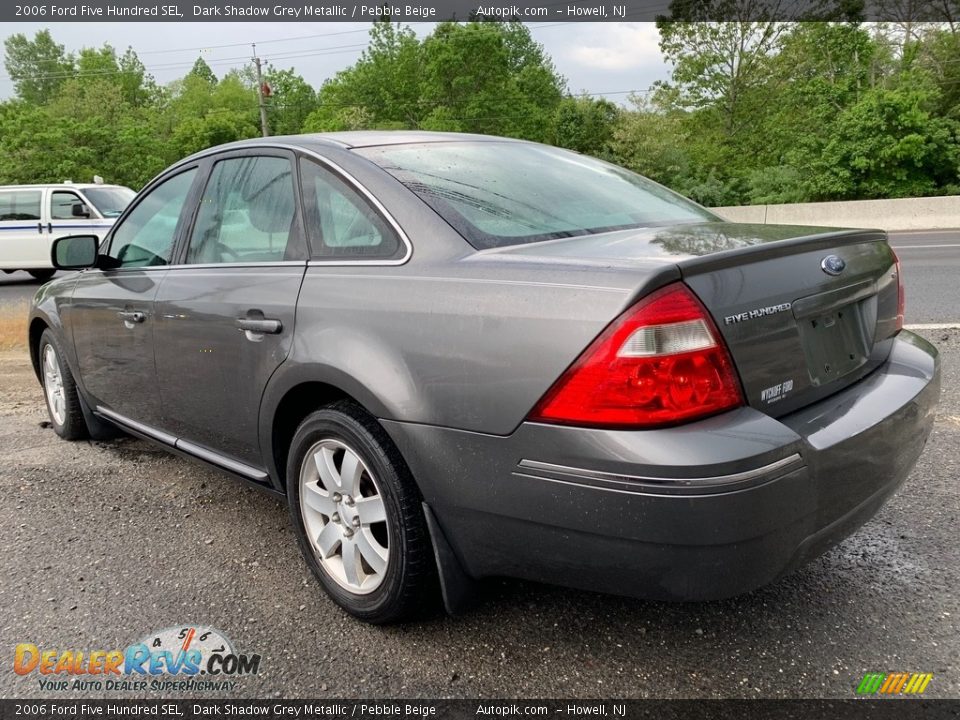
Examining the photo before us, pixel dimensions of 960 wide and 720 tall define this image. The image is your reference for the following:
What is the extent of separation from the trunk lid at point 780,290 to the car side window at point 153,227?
6.12 ft

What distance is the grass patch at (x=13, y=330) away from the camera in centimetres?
741

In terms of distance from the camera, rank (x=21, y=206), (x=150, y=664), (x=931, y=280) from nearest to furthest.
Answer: (x=150, y=664), (x=931, y=280), (x=21, y=206)

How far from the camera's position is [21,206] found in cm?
1438

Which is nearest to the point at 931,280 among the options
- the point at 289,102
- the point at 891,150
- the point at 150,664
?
the point at 150,664

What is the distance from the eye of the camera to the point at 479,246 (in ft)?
7.23

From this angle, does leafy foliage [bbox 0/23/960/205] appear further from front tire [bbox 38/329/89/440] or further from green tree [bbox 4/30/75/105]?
front tire [bbox 38/329/89/440]

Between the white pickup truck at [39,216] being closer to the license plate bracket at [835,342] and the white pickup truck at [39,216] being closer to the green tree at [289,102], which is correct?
the license plate bracket at [835,342]

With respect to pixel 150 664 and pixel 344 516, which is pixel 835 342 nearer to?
pixel 344 516

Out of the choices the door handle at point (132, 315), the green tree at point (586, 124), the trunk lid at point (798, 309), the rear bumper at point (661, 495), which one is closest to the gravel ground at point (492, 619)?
the rear bumper at point (661, 495)

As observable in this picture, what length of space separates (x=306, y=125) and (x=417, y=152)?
211ft

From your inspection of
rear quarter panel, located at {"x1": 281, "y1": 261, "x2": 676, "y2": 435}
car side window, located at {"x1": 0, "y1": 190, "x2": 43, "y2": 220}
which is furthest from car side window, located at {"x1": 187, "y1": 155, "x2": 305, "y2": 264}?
car side window, located at {"x1": 0, "y1": 190, "x2": 43, "y2": 220}

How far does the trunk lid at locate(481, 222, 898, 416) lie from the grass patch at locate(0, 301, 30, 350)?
6.80 meters

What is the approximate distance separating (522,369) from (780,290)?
0.72 m

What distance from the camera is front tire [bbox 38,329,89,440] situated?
13.8 ft
